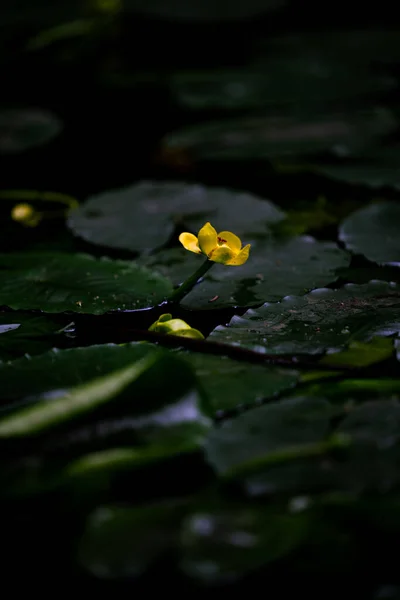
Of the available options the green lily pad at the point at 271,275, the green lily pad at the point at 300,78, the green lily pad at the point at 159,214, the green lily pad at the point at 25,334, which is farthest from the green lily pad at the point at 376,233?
the green lily pad at the point at 300,78

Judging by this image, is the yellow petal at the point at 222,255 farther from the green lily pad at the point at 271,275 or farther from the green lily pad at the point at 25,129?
the green lily pad at the point at 25,129

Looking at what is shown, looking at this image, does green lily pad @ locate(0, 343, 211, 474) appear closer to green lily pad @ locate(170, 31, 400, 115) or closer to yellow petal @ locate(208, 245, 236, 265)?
yellow petal @ locate(208, 245, 236, 265)

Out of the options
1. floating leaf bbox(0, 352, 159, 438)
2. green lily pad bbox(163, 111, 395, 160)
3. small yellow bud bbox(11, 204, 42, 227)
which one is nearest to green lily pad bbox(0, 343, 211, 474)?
floating leaf bbox(0, 352, 159, 438)

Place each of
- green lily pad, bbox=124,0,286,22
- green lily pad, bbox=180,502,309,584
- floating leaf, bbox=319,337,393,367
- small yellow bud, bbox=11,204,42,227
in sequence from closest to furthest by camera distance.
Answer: green lily pad, bbox=180,502,309,584
floating leaf, bbox=319,337,393,367
small yellow bud, bbox=11,204,42,227
green lily pad, bbox=124,0,286,22

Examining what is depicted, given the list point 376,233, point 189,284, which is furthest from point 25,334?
point 376,233

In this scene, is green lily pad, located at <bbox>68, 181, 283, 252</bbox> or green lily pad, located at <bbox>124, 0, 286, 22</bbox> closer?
green lily pad, located at <bbox>68, 181, 283, 252</bbox>

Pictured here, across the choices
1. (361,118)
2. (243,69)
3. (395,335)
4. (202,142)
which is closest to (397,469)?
A: (395,335)

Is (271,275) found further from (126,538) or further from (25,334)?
(126,538)

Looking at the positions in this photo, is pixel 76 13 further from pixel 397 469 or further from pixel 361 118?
pixel 397 469
